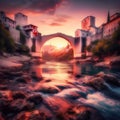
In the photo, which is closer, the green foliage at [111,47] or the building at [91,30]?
the green foliage at [111,47]

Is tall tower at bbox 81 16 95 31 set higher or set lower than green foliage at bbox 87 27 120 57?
higher

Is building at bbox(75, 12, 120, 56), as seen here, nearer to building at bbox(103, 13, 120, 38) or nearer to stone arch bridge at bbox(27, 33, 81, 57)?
building at bbox(103, 13, 120, 38)

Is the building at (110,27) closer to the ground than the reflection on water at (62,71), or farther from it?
farther from it

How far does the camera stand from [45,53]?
7038 centimetres

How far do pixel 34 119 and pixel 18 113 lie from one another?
1.63 ft

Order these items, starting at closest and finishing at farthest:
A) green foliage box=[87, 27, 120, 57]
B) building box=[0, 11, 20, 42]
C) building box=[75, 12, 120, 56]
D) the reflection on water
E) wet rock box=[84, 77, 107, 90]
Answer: wet rock box=[84, 77, 107, 90] < the reflection on water < green foliage box=[87, 27, 120, 57] < building box=[0, 11, 20, 42] < building box=[75, 12, 120, 56]

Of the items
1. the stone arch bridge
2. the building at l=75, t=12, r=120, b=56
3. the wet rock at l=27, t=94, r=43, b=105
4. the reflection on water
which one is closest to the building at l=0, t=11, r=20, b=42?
the stone arch bridge

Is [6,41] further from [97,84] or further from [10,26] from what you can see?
[97,84]

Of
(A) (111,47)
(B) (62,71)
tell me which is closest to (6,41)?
(B) (62,71)

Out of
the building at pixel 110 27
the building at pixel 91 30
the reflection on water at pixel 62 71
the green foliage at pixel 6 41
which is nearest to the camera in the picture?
the reflection on water at pixel 62 71

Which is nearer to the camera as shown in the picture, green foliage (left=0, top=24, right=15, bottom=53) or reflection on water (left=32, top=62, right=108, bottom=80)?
reflection on water (left=32, top=62, right=108, bottom=80)

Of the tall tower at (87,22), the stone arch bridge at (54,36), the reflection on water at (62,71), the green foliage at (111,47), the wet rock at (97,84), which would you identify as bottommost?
the reflection on water at (62,71)

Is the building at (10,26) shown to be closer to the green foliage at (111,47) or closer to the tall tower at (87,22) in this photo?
the green foliage at (111,47)

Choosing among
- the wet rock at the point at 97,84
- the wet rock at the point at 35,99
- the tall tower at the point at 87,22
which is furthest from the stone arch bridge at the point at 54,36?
the wet rock at the point at 35,99
